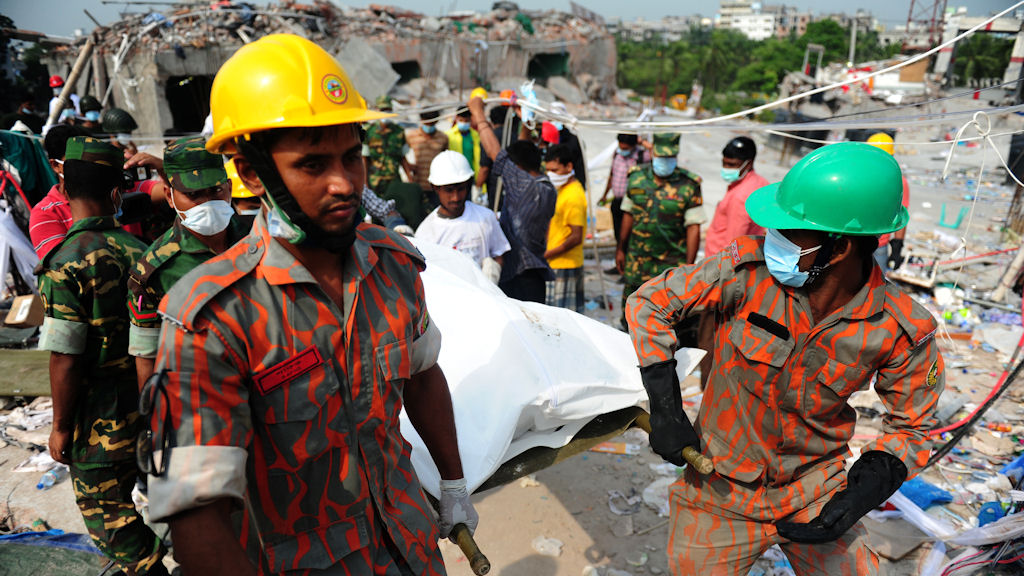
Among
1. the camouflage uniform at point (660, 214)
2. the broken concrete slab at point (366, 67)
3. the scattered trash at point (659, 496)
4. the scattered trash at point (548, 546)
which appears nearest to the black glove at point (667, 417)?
the scattered trash at point (548, 546)

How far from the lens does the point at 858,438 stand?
12.4 feet

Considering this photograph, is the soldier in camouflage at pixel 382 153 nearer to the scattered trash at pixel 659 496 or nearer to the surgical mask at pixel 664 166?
the surgical mask at pixel 664 166

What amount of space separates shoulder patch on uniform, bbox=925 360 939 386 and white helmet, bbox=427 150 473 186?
247 centimetres

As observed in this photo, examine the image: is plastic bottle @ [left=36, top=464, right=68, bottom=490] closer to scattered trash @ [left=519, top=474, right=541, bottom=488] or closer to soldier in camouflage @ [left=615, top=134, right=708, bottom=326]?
scattered trash @ [left=519, top=474, right=541, bottom=488]

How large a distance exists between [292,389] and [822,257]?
146 cm

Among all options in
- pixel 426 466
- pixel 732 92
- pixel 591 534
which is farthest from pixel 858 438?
pixel 732 92

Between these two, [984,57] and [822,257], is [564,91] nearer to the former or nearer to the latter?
[822,257]

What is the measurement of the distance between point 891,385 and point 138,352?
232 cm

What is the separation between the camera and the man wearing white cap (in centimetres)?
348

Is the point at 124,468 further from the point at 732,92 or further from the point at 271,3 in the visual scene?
the point at 732,92

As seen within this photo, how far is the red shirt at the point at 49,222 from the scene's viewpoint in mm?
2977

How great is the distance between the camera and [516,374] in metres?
2.29

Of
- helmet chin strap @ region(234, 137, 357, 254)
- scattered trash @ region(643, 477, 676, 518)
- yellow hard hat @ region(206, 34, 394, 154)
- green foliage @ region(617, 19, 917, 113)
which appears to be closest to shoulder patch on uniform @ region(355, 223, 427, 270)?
helmet chin strap @ region(234, 137, 357, 254)

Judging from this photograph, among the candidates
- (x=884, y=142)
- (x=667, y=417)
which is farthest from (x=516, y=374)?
(x=884, y=142)
